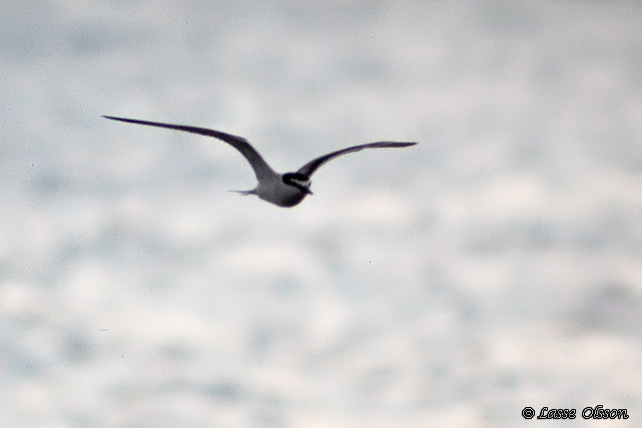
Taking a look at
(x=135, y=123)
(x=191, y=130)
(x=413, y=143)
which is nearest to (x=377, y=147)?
(x=413, y=143)

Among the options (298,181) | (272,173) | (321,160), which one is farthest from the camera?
(321,160)

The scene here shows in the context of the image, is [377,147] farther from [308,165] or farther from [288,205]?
[288,205]

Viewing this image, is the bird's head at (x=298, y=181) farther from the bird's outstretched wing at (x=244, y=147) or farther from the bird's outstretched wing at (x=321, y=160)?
the bird's outstretched wing at (x=321, y=160)

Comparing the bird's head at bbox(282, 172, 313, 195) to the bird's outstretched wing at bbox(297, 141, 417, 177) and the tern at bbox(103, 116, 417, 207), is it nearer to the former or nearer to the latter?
the tern at bbox(103, 116, 417, 207)

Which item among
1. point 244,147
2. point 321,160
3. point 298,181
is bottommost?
point 321,160

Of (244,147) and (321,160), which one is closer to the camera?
(244,147)

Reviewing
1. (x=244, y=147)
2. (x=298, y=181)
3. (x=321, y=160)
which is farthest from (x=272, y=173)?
(x=321, y=160)

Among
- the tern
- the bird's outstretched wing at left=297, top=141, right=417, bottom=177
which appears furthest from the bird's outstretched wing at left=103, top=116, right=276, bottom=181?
the bird's outstretched wing at left=297, top=141, right=417, bottom=177

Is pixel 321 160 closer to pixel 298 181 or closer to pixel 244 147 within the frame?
pixel 298 181
